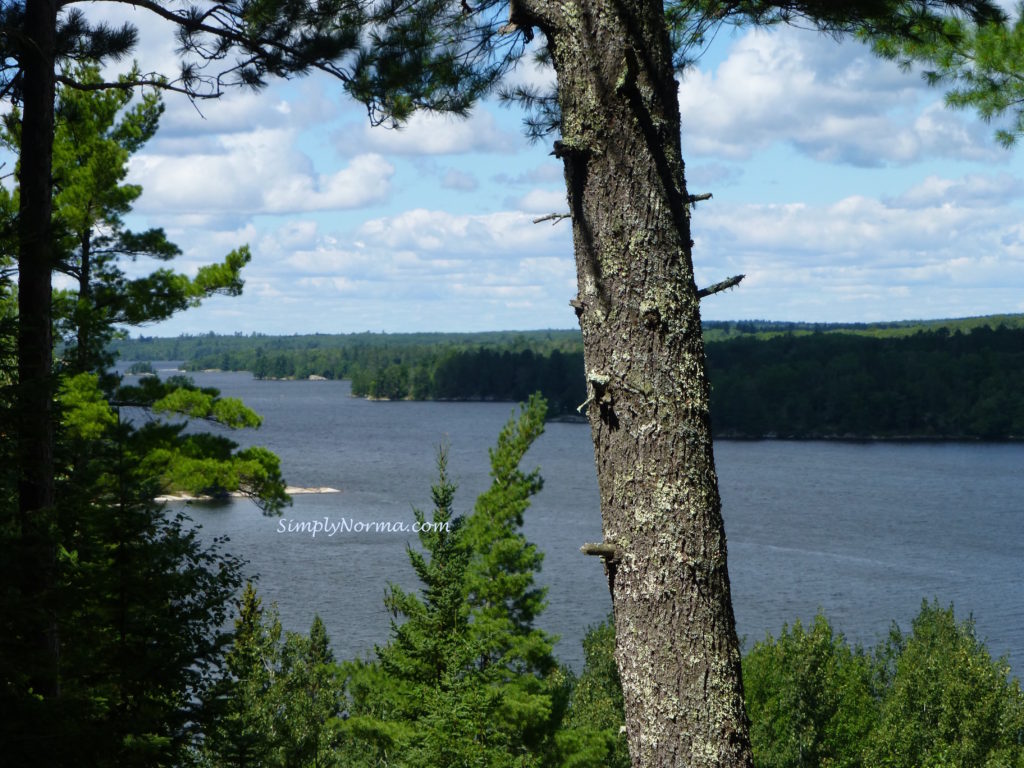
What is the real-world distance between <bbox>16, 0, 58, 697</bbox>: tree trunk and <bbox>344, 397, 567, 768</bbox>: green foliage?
448cm

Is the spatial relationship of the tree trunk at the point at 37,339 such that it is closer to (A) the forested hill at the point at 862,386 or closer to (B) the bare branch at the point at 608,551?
(B) the bare branch at the point at 608,551

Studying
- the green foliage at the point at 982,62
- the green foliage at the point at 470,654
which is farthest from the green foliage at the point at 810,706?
the green foliage at the point at 982,62

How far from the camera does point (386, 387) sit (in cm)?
13650

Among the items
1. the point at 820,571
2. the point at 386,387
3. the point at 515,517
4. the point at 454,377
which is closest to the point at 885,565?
the point at 820,571

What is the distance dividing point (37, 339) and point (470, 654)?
568 cm

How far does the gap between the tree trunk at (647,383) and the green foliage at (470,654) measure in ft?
23.4

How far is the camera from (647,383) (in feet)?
9.07

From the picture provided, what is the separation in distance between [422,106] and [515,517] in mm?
14316

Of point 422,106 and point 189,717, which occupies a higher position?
point 422,106

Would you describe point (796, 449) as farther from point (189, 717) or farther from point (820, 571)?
point (189, 717)

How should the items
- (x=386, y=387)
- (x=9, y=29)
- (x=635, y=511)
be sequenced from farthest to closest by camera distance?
(x=386, y=387), (x=9, y=29), (x=635, y=511)

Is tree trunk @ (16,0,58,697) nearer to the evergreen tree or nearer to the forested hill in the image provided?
the evergreen tree

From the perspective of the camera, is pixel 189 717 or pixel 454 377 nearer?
pixel 189 717

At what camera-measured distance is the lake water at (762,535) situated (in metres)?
34.1
